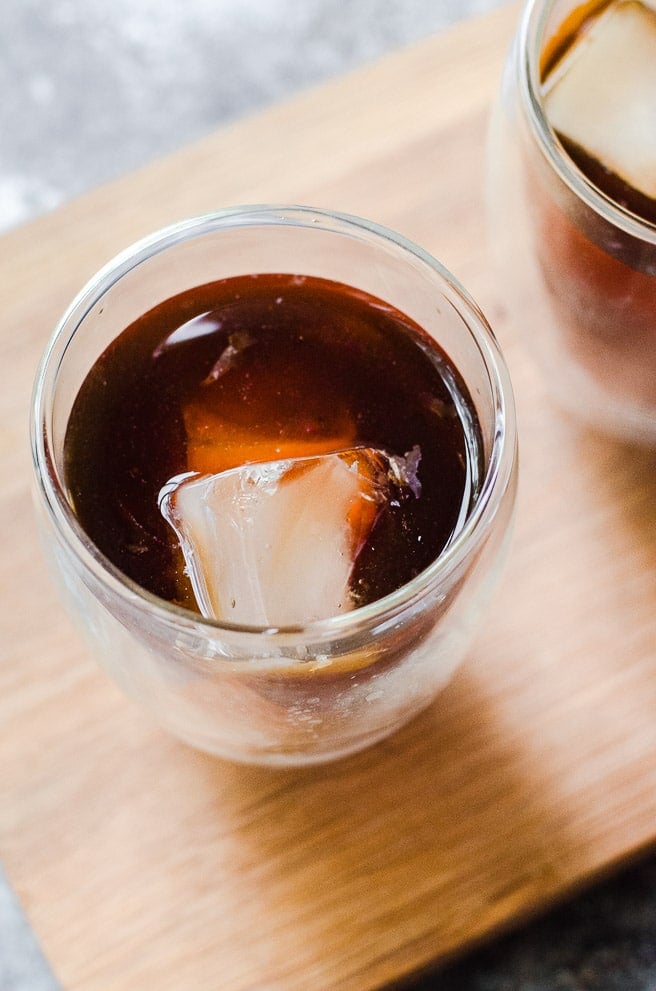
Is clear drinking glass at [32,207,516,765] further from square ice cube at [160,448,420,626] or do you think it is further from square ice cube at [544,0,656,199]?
square ice cube at [544,0,656,199]

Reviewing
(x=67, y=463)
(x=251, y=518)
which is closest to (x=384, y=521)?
(x=251, y=518)

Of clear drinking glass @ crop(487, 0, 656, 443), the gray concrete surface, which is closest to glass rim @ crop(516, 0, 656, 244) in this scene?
clear drinking glass @ crop(487, 0, 656, 443)

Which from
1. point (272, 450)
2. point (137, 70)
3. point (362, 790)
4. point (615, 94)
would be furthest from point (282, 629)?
point (137, 70)

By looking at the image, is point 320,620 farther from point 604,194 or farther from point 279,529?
point 604,194

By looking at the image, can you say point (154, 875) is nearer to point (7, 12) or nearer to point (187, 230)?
point (187, 230)

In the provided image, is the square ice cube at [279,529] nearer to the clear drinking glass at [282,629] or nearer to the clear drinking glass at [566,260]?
the clear drinking glass at [282,629]
